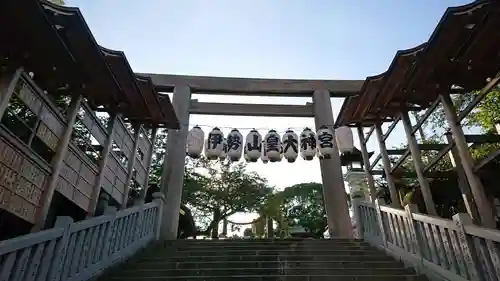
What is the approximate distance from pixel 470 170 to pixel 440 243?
1.55 m

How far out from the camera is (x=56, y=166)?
18.4 feet

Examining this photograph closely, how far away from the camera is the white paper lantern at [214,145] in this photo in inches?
381

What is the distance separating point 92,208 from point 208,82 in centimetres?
669

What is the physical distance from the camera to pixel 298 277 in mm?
5754

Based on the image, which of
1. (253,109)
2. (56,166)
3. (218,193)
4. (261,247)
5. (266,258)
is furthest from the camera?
(218,193)

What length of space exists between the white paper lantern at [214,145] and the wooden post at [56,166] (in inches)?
153

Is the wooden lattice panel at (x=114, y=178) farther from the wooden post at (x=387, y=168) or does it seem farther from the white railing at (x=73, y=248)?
the wooden post at (x=387, y=168)

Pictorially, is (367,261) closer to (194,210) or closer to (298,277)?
(298,277)

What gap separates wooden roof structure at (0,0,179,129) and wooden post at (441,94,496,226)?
6.21 meters

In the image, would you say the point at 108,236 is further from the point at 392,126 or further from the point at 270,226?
the point at 270,226

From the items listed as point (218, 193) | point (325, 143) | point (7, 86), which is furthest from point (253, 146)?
point (218, 193)

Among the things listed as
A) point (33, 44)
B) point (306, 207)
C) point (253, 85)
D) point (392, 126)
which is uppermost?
point (253, 85)

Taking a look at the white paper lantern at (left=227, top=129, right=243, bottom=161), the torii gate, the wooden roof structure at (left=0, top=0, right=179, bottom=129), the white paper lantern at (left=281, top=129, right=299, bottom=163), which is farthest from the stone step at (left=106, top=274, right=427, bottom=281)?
the torii gate

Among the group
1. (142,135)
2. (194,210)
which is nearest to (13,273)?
(142,135)
